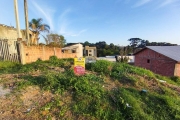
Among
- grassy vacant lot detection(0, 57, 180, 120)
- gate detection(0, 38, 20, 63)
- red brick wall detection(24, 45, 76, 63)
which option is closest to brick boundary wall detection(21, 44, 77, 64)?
red brick wall detection(24, 45, 76, 63)

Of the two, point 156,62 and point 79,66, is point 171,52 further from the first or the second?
point 79,66

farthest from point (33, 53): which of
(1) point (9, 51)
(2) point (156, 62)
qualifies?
(2) point (156, 62)

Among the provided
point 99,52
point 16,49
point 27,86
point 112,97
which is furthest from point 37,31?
point 99,52

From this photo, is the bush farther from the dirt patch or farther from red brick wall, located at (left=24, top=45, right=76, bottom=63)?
red brick wall, located at (left=24, top=45, right=76, bottom=63)

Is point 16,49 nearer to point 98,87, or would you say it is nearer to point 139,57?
point 98,87

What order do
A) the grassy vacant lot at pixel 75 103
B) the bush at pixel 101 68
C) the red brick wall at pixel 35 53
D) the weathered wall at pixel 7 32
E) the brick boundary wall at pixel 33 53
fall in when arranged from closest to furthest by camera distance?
the grassy vacant lot at pixel 75 103
the bush at pixel 101 68
the brick boundary wall at pixel 33 53
the red brick wall at pixel 35 53
the weathered wall at pixel 7 32

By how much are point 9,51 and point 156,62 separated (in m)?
15.5

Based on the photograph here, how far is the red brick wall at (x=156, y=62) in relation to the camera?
12438 millimetres

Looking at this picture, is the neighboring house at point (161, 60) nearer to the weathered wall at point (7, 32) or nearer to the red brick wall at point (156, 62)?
the red brick wall at point (156, 62)

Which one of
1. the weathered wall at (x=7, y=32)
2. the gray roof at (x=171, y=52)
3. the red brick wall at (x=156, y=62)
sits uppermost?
the weathered wall at (x=7, y=32)

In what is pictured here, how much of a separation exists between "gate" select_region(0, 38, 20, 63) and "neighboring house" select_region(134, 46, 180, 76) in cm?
1425

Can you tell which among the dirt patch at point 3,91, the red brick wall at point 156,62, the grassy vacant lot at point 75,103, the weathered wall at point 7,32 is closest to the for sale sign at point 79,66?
the grassy vacant lot at point 75,103

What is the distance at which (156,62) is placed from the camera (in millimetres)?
14367

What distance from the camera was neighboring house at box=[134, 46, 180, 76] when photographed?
39.3ft
